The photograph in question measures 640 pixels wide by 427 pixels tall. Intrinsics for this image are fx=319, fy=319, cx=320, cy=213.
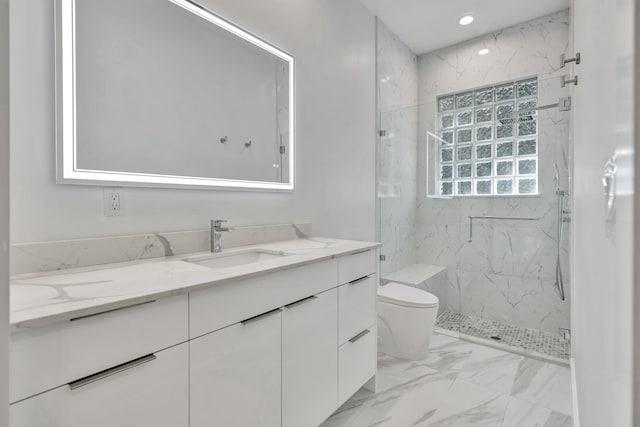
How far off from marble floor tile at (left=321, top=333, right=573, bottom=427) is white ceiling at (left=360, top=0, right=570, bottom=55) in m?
2.75

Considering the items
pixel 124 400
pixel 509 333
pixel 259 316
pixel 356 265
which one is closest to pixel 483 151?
pixel 509 333

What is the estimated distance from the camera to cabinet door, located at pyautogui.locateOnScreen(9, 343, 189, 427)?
0.65m

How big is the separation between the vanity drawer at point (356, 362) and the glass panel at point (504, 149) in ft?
7.06

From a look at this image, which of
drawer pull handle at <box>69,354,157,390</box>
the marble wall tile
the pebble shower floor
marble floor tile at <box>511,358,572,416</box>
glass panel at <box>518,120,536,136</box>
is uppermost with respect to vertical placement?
glass panel at <box>518,120,536,136</box>

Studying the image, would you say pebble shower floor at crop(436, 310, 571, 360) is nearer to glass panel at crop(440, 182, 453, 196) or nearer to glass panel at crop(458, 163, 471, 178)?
glass panel at crop(440, 182, 453, 196)

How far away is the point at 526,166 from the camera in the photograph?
9.27 ft

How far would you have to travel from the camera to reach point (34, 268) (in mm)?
1005

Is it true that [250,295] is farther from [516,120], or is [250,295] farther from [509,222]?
[516,120]

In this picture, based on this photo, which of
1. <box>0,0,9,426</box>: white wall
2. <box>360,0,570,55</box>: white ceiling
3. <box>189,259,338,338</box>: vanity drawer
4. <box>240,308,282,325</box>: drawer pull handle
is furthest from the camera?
<box>360,0,570,55</box>: white ceiling

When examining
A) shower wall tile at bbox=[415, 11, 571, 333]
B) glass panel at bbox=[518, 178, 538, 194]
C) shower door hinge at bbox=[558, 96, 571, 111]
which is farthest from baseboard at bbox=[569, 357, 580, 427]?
shower door hinge at bbox=[558, 96, 571, 111]

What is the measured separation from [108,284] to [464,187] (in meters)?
3.05

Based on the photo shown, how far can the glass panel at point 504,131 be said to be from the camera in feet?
9.40

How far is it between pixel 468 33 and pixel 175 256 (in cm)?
321

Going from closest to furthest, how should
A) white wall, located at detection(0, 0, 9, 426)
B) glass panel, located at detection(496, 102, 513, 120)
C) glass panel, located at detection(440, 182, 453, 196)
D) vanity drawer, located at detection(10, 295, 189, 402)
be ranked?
white wall, located at detection(0, 0, 9, 426)
vanity drawer, located at detection(10, 295, 189, 402)
glass panel, located at detection(496, 102, 513, 120)
glass panel, located at detection(440, 182, 453, 196)
